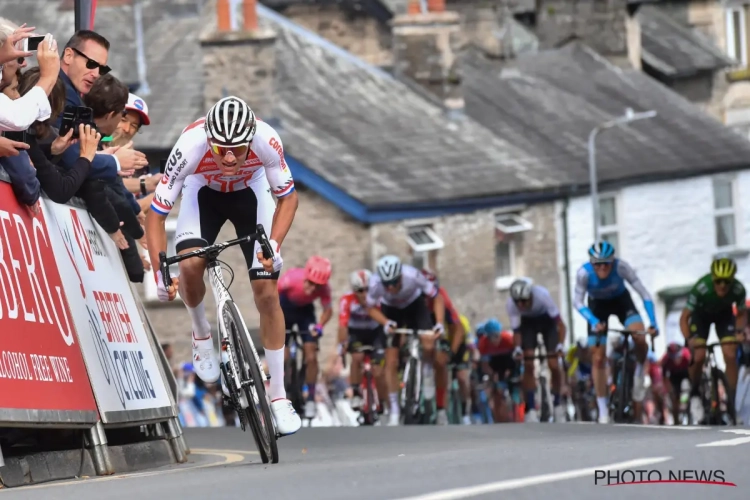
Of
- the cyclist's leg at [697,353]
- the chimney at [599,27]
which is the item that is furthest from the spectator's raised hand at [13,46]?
the chimney at [599,27]

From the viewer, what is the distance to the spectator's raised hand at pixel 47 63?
1059 cm

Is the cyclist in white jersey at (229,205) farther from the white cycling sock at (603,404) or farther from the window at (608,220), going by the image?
the window at (608,220)

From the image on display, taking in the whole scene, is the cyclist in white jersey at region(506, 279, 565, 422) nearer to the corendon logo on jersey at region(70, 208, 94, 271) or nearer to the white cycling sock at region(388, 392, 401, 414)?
the white cycling sock at region(388, 392, 401, 414)

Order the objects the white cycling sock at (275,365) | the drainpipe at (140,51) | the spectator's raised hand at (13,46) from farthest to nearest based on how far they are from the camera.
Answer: the drainpipe at (140,51), the white cycling sock at (275,365), the spectator's raised hand at (13,46)

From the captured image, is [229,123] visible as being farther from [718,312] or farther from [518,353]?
[518,353]

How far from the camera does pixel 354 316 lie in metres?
22.3

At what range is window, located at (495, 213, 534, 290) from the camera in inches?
1641

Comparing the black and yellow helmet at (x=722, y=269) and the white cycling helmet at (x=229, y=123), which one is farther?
the black and yellow helmet at (x=722, y=269)

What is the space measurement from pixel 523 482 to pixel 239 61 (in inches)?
1136

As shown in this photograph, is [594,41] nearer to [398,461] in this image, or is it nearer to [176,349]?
[176,349]

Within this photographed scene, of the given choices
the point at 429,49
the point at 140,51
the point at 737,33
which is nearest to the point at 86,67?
the point at 140,51

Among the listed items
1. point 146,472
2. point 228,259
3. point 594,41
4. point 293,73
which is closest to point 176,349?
point 228,259

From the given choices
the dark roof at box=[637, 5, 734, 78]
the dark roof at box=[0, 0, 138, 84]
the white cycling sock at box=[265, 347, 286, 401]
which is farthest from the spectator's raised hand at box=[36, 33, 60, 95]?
the dark roof at box=[637, 5, 734, 78]

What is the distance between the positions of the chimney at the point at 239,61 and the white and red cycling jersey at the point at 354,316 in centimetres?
1506
